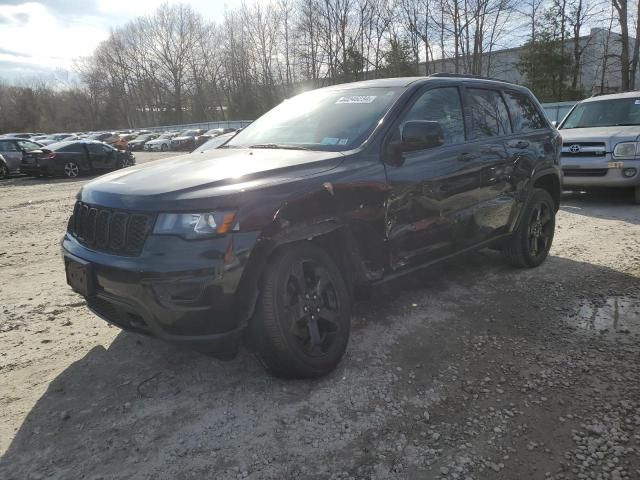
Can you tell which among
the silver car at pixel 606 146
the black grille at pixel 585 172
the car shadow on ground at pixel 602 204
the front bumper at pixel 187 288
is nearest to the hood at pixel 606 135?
the silver car at pixel 606 146

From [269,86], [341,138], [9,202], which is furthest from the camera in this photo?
[269,86]

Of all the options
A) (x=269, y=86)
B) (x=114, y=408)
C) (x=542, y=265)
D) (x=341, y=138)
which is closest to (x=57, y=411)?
(x=114, y=408)

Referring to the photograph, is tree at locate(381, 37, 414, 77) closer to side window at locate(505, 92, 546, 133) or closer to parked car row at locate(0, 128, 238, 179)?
parked car row at locate(0, 128, 238, 179)

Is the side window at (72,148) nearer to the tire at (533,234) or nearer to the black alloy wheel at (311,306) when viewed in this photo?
the tire at (533,234)

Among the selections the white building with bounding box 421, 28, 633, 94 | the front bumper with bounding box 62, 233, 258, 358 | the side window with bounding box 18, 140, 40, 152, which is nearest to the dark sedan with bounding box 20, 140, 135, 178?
the side window with bounding box 18, 140, 40, 152

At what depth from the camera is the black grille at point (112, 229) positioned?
2518mm

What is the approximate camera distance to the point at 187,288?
7.91 feet

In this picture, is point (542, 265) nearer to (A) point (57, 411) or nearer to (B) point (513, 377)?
(B) point (513, 377)

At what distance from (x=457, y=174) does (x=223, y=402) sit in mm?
2422

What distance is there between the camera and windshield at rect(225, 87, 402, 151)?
131 inches

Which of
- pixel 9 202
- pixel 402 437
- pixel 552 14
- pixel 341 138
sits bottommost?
pixel 402 437

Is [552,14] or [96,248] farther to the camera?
[552,14]

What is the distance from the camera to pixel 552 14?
33875 mm

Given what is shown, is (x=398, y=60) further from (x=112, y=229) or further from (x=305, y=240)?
(x=112, y=229)
